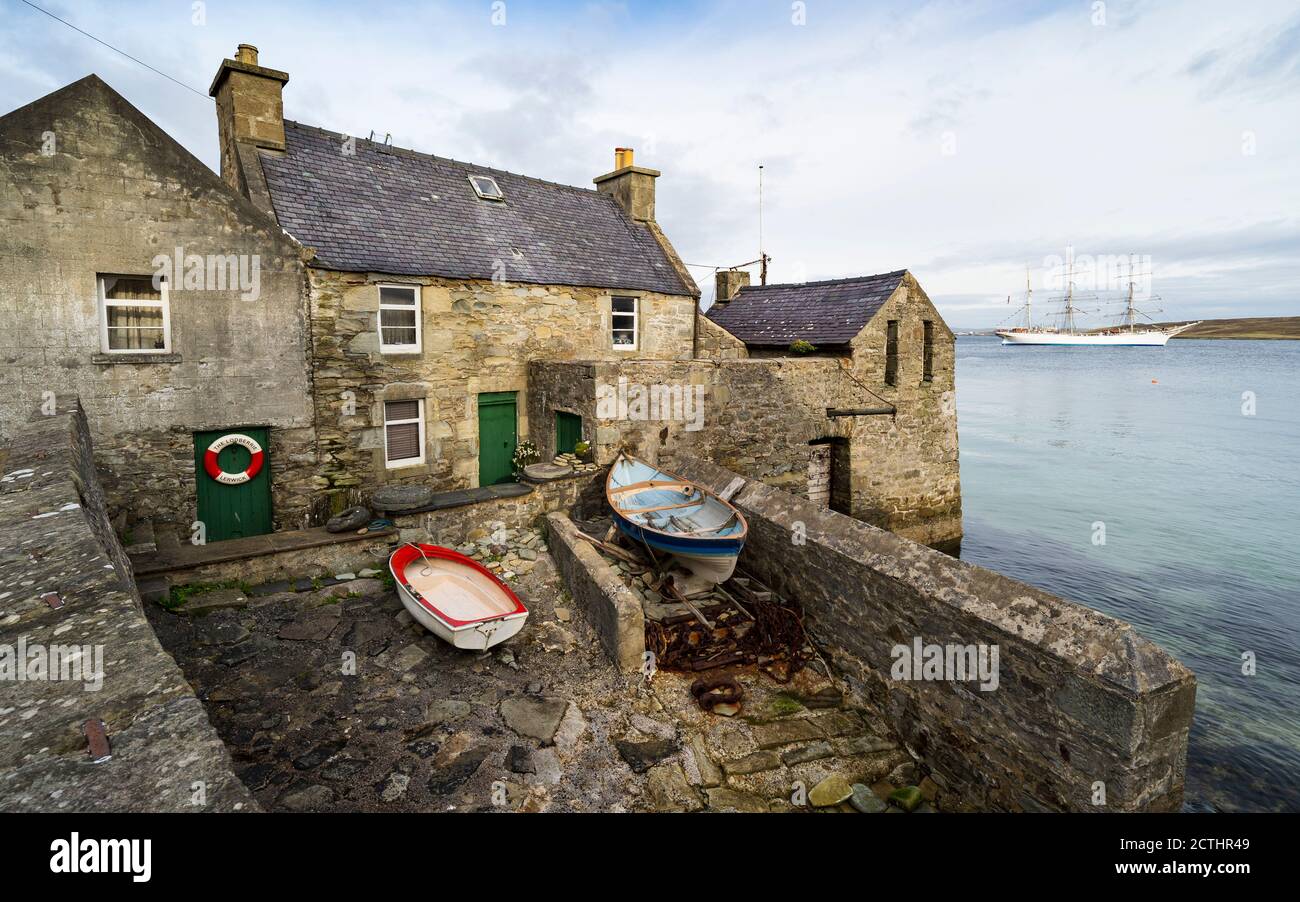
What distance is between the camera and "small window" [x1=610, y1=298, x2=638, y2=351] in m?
16.5

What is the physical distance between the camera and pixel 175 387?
10398mm

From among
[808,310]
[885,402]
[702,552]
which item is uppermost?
[808,310]

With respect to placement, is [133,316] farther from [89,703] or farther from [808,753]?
[808,753]

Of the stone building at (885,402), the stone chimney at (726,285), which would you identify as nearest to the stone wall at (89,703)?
the stone building at (885,402)

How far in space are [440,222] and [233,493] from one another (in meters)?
7.06

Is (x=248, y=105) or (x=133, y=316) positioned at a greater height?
(x=248, y=105)

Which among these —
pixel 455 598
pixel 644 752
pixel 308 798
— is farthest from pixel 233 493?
pixel 644 752

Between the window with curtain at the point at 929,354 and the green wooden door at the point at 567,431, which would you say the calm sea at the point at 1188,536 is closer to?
the window with curtain at the point at 929,354

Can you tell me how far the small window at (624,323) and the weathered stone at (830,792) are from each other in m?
11.8

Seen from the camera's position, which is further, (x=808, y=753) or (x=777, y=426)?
(x=777, y=426)

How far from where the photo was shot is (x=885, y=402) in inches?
675

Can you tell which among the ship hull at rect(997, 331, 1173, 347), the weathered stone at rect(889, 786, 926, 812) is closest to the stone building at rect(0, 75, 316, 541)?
the weathered stone at rect(889, 786, 926, 812)

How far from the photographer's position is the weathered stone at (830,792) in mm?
6168
